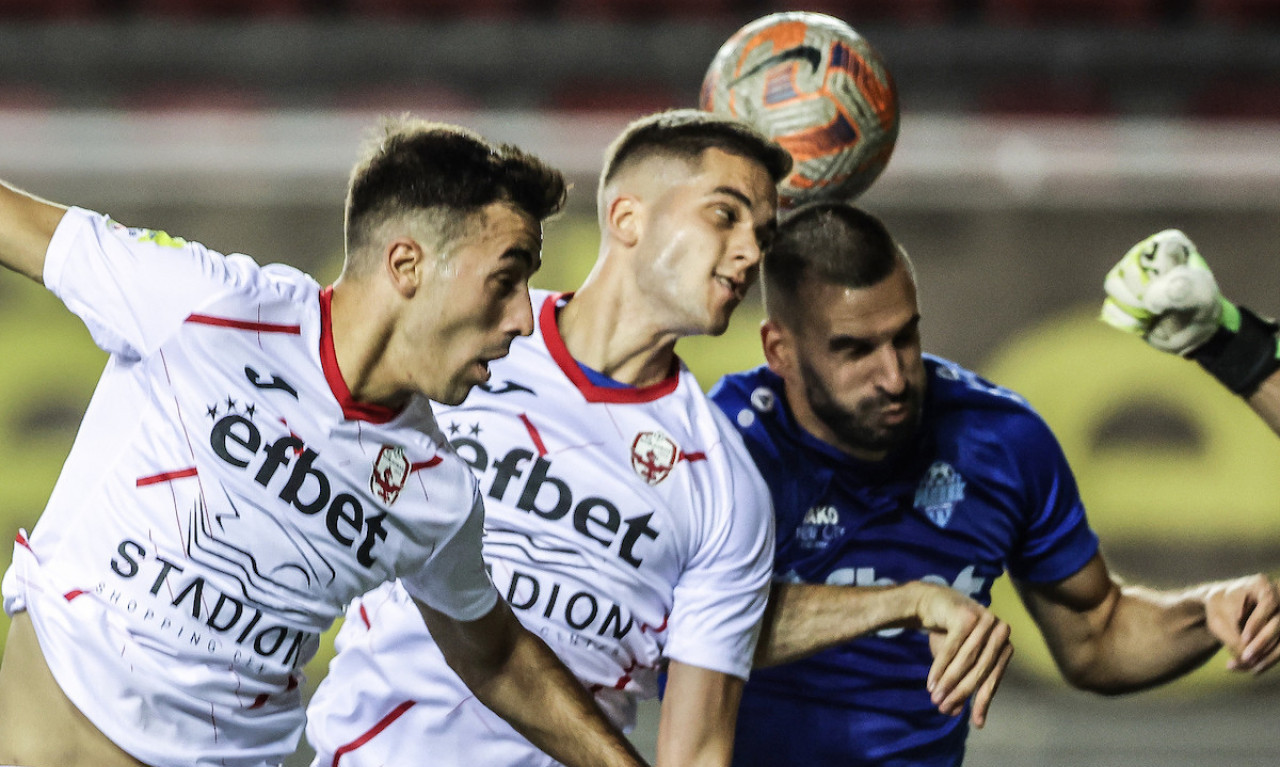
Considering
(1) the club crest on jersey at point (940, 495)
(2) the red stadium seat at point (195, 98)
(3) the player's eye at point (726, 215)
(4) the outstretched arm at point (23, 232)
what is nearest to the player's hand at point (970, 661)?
(1) the club crest on jersey at point (940, 495)

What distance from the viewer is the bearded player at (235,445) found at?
85.4 inches

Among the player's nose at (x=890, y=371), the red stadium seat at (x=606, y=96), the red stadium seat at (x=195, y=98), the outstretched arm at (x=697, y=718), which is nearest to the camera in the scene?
the outstretched arm at (x=697, y=718)

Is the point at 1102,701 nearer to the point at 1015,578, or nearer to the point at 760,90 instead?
the point at 1015,578

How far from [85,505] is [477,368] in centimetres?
63

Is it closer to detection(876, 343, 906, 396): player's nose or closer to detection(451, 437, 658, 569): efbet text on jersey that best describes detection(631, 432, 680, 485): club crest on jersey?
detection(451, 437, 658, 569): efbet text on jersey

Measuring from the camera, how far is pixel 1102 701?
18.1ft

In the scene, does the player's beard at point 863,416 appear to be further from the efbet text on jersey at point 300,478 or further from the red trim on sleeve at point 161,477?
the red trim on sleeve at point 161,477

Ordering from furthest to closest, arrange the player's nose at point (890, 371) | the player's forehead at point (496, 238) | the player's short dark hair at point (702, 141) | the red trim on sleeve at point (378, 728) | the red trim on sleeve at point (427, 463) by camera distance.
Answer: the player's nose at point (890, 371), the player's short dark hair at point (702, 141), the red trim on sleeve at point (378, 728), the red trim on sleeve at point (427, 463), the player's forehead at point (496, 238)

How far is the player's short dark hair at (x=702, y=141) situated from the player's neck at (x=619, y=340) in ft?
0.96

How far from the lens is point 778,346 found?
10.7 ft

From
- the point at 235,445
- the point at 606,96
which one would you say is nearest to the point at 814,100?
the point at 235,445

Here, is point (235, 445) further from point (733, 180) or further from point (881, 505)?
point (881, 505)

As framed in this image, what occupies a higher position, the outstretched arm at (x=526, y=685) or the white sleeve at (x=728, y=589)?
the white sleeve at (x=728, y=589)

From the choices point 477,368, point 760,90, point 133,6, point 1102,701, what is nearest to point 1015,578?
point 760,90
